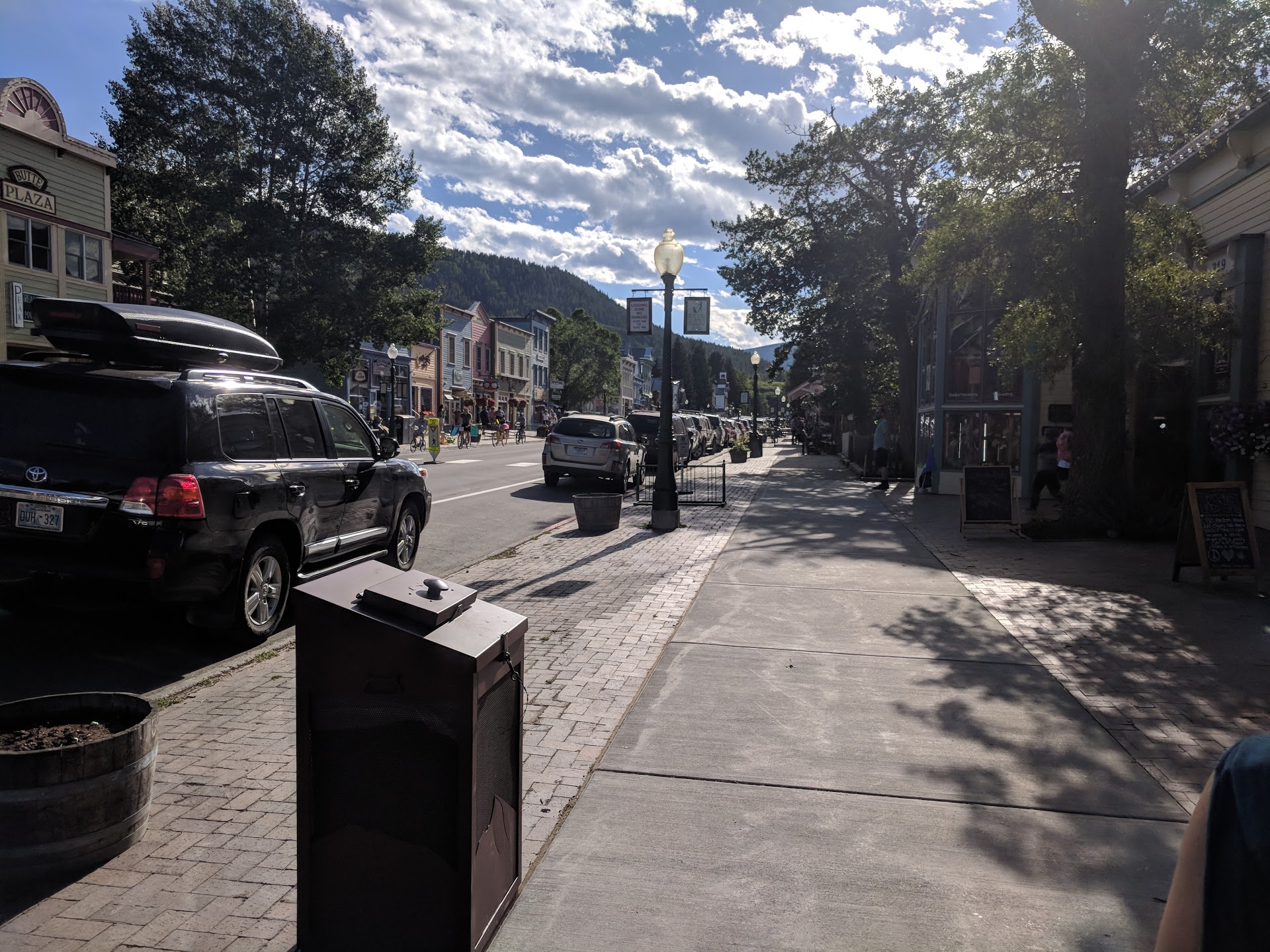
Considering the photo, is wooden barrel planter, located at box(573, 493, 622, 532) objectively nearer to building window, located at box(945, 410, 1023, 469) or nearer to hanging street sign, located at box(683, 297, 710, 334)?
hanging street sign, located at box(683, 297, 710, 334)

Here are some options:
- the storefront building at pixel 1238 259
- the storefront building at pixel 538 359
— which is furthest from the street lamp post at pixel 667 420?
the storefront building at pixel 538 359

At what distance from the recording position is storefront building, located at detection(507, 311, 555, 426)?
8200 cm

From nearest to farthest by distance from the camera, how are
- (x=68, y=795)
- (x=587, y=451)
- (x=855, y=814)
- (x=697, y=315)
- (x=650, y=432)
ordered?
1. (x=68, y=795)
2. (x=855, y=814)
3. (x=587, y=451)
4. (x=697, y=315)
5. (x=650, y=432)

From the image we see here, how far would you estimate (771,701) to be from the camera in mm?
5164

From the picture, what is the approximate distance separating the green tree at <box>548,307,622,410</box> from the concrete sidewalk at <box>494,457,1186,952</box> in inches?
3142

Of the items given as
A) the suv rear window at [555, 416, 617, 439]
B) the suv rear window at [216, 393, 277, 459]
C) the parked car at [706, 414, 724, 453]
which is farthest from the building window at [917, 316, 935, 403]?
the suv rear window at [216, 393, 277, 459]

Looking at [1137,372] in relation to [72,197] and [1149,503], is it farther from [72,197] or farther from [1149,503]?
[72,197]

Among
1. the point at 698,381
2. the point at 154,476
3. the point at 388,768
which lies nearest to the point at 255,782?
the point at 388,768

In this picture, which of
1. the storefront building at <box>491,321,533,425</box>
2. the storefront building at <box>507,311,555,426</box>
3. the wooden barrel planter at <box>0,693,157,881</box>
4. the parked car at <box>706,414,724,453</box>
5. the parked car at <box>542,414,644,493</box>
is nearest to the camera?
the wooden barrel planter at <box>0,693,157,881</box>

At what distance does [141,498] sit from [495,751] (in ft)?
12.4

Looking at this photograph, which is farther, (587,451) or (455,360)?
(455,360)

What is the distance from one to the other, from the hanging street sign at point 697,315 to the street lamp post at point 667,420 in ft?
19.6

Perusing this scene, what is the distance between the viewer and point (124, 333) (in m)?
6.08

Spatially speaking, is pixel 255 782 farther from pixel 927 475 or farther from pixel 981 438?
pixel 981 438
